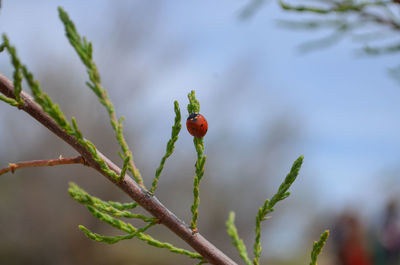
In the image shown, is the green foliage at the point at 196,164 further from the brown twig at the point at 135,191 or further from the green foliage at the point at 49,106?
the green foliage at the point at 49,106

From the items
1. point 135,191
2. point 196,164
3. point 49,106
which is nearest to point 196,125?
point 196,164

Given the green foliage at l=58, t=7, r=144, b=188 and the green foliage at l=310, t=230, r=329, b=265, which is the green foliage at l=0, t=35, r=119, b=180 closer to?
the green foliage at l=58, t=7, r=144, b=188

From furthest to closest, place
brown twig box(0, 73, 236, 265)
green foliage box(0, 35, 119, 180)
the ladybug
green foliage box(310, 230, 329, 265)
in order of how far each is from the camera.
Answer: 1. the ladybug
2. green foliage box(310, 230, 329, 265)
3. brown twig box(0, 73, 236, 265)
4. green foliage box(0, 35, 119, 180)

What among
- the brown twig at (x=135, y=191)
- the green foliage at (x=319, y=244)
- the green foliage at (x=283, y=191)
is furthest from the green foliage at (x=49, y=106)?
the green foliage at (x=319, y=244)

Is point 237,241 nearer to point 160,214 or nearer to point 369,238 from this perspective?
point 160,214

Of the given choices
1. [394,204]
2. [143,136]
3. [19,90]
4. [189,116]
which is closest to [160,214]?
[189,116]

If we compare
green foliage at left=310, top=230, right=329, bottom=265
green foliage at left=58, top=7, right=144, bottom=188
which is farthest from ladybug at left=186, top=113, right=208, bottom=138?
green foliage at left=310, top=230, right=329, bottom=265

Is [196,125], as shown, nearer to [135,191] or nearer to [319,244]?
[135,191]
